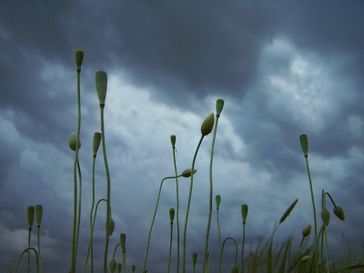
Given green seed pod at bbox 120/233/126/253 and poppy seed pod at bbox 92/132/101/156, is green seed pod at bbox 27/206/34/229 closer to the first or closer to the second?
poppy seed pod at bbox 92/132/101/156

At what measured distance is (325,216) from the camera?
2.59 metres

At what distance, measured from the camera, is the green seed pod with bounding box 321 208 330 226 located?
2.59 m

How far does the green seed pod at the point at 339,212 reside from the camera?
2852mm

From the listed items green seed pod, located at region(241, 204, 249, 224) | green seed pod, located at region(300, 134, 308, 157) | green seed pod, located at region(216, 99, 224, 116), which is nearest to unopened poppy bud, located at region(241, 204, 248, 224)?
green seed pod, located at region(241, 204, 249, 224)

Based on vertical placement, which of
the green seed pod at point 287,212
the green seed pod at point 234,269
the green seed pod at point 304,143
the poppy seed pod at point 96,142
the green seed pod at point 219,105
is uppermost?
the green seed pod at point 219,105

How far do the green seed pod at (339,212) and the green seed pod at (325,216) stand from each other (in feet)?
0.92

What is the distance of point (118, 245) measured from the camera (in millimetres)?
3391

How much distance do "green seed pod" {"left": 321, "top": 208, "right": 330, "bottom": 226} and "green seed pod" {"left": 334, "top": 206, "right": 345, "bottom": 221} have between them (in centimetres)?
28

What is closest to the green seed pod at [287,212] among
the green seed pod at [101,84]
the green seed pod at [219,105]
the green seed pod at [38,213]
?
the green seed pod at [219,105]

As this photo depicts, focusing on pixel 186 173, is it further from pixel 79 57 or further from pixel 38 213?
pixel 79 57

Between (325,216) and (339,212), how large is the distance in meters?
A: 0.31

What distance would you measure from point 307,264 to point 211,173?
1.42 m

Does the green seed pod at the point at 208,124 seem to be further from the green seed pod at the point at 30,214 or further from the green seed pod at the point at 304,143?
the green seed pod at the point at 30,214

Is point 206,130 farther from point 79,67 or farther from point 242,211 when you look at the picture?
point 242,211
